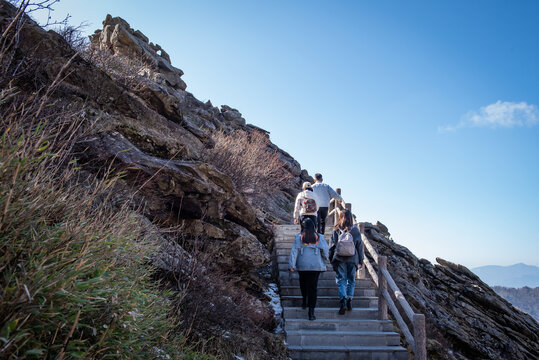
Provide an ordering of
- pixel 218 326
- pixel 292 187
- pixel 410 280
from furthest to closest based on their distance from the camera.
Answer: pixel 292 187
pixel 410 280
pixel 218 326

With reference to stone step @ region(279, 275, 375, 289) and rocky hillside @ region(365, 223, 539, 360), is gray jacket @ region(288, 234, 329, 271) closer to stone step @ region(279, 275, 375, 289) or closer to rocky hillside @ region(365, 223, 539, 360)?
stone step @ region(279, 275, 375, 289)

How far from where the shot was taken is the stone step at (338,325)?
5918 millimetres

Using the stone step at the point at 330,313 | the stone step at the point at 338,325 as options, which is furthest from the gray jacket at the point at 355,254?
the stone step at the point at 338,325

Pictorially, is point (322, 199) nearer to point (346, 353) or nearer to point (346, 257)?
point (346, 257)

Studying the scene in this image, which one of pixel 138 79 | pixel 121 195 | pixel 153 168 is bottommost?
pixel 121 195

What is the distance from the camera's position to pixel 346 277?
20.7 feet

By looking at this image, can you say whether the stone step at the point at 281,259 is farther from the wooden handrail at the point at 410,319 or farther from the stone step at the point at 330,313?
the wooden handrail at the point at 410,319

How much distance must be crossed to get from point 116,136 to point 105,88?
2156 mm

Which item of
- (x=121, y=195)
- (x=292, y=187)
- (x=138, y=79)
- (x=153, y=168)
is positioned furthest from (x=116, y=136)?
(x=292, y=187)

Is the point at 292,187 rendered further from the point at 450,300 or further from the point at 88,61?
the point at 88,61

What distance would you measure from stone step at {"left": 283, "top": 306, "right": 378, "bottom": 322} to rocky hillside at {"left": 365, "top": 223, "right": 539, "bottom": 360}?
4385mm

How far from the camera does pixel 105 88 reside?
264 inches

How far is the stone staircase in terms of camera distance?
5.38 m

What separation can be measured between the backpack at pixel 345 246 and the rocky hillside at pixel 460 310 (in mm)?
5663
